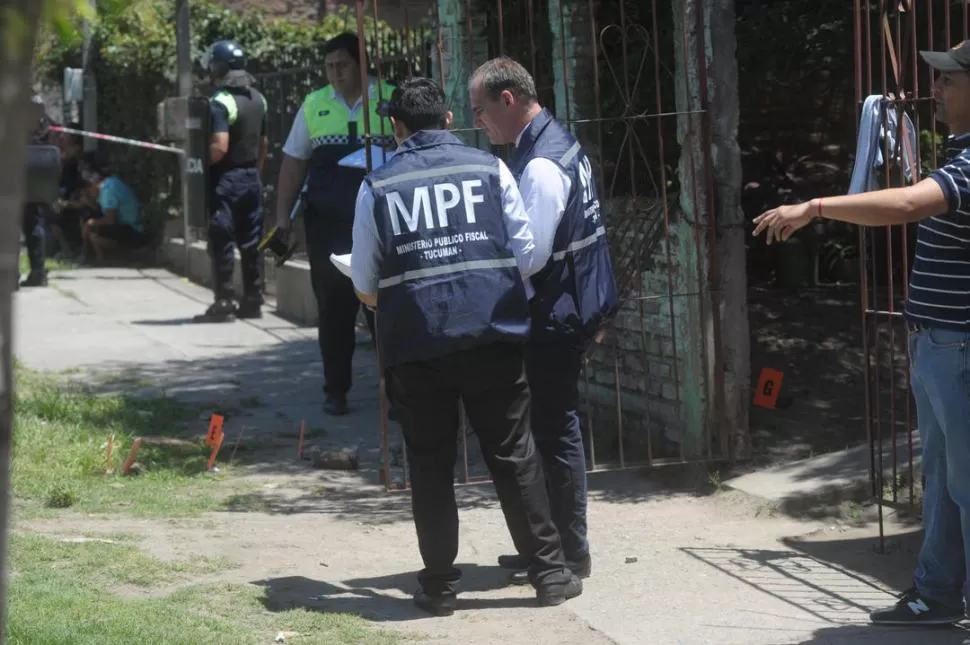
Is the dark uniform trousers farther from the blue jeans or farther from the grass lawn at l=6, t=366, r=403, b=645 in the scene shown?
the blue jeans

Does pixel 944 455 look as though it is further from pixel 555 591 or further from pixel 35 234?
pixel 35 234

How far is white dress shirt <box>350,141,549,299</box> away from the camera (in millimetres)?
4957

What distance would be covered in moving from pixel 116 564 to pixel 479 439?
1.53 metres

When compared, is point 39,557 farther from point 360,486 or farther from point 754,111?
point 754,111

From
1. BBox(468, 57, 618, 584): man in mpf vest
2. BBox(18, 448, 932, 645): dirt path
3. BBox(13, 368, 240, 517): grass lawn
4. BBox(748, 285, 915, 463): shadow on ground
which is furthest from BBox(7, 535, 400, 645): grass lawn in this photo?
BBox(748, 285, 915, 463): shadow on ground

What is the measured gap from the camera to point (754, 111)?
39.2 feet

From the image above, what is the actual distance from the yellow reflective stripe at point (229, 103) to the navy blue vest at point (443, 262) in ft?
22.8

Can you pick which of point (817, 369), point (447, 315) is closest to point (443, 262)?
point (447, 315)

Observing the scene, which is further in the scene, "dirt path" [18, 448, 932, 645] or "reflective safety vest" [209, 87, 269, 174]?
"reflective safety vest" [209, 87, 269, 174]

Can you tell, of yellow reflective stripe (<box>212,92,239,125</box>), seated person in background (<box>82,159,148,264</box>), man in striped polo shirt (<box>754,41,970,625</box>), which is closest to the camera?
man in striped polo shirt (<box>754,41,970,625</box>)

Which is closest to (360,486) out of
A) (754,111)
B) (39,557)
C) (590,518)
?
(590,518)

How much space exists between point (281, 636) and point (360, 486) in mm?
2409

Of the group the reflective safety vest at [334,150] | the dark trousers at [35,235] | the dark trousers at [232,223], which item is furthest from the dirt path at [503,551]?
the dark trousers at [35,235]

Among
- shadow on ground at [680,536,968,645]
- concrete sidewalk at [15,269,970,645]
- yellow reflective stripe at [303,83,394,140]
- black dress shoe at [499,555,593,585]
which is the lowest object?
shadow on ground at [680,536,968,645]
